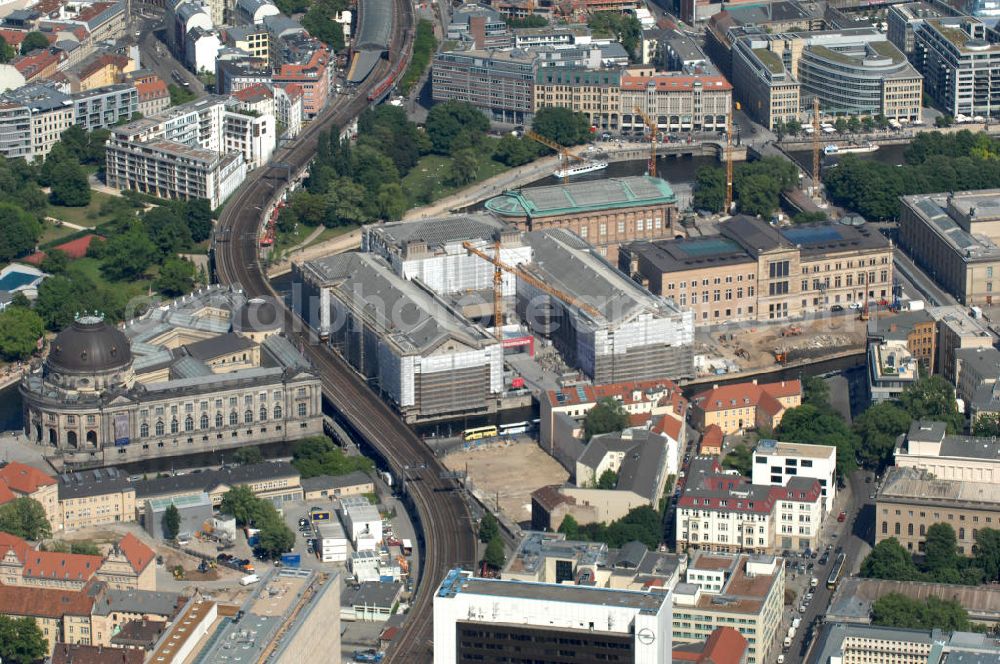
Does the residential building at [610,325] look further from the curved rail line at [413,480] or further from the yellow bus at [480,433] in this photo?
the curved rail line at [413,480]

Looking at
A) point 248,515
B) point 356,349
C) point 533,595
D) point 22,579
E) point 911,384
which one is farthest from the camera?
point 356,349

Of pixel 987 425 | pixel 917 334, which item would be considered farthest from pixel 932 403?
pixel 917 334

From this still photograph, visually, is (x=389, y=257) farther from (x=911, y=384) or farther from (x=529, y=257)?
(x=911, y=384)

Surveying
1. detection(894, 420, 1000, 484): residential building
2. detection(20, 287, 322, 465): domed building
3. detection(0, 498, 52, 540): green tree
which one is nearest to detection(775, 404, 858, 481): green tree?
detection(894, 420, 1000, 484): residential building

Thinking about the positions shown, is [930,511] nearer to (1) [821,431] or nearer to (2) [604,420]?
(1) [821,431]

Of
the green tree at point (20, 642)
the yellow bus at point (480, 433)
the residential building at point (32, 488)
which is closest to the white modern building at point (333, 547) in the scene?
the residential building at point (32, 488)

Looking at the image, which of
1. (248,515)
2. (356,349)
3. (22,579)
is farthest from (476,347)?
(22,579)

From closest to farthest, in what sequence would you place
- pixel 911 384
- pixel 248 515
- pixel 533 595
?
pixel 533 595, pixel 248 515, pixel 911 384

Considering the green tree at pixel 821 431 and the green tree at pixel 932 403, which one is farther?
the green tree at pixel 932 403
